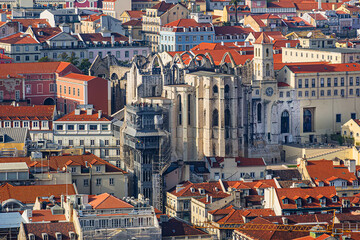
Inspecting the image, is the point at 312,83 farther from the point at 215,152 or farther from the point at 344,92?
the point at 215,152

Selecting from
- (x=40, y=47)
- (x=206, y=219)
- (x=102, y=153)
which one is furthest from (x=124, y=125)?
(x=40, y=47)

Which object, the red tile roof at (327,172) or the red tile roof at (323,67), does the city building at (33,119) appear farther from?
the red tile roof at (327,172)

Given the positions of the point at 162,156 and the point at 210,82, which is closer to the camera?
the point at 162,156

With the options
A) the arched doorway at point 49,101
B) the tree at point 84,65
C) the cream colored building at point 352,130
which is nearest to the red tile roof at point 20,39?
the tree at point 84,65

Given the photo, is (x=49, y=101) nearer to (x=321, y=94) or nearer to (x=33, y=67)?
(x=33, y=67)

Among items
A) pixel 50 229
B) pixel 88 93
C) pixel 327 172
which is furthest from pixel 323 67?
pixel 50 229

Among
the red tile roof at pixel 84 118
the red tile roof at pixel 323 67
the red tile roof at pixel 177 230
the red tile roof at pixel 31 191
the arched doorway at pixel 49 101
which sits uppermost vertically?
the red tile roof at pixel 323 67
